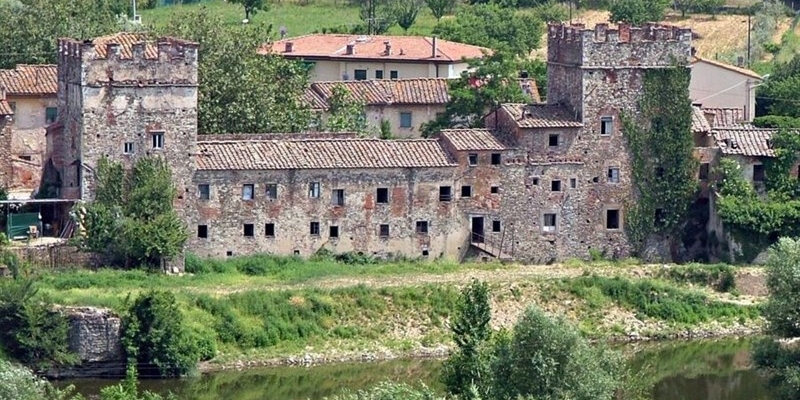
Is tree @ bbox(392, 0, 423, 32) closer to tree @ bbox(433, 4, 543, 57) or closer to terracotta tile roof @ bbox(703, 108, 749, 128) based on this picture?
tree @ bbox(433, 4, 543, 57)

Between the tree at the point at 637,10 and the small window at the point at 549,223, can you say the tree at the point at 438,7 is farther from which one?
the small window at the point at 549,223

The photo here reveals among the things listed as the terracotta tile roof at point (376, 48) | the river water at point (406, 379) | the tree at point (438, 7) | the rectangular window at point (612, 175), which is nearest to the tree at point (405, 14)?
the tree at point (438, 7)

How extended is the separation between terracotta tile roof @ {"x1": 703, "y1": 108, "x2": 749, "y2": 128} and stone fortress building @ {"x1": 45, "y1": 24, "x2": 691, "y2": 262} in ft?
16.8

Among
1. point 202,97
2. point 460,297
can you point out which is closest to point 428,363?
point 460,297

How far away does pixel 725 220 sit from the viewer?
76.6 m

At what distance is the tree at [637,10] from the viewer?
10406 centimetres

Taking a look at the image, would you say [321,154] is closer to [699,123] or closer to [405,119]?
[405,119]

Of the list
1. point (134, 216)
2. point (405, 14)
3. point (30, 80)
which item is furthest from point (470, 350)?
point (405, 14)

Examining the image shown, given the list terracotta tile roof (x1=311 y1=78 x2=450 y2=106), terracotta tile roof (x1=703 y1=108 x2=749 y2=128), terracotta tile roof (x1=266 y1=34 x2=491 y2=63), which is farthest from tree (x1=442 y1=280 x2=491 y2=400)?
terracotta tile roof (x1=266 y1=34 x2=491 y2=63)

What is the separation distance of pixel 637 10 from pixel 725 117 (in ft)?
75.1

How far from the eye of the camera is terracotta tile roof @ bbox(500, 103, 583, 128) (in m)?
76.6

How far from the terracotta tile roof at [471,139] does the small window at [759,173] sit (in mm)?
7863

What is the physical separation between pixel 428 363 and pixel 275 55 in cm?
1800

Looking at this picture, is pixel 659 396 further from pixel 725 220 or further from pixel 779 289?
pixel 725 220
